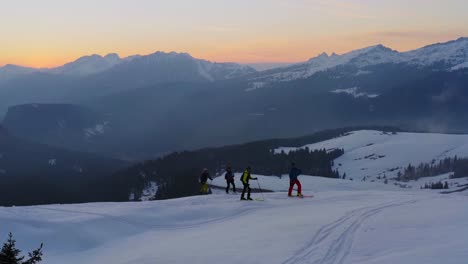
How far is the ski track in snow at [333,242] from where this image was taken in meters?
18.3

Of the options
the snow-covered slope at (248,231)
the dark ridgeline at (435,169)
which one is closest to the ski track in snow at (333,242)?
the snow-covered slope at (248,231)

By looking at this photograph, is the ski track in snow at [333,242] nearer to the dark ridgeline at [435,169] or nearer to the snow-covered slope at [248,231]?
the snow-covered slope at [248,231]

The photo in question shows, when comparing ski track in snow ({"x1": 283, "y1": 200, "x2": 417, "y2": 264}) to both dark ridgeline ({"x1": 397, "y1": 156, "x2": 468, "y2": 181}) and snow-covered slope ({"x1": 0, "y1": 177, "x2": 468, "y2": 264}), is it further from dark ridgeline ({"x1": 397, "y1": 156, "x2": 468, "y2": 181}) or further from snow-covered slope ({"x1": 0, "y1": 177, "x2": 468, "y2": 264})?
dark ridgeline ({"x1": 397, "y1": 156, "x2": 468, "y2": 181})

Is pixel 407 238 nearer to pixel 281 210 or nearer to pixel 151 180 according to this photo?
pixel 281 210

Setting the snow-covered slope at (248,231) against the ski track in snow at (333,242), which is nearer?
the ski track in snow at (333,242)

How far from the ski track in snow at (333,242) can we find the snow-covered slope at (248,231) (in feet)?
0.12

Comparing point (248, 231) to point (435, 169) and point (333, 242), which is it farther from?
point (435, 169)

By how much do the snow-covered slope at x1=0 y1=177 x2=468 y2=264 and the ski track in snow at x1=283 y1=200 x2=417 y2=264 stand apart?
38 millimetres

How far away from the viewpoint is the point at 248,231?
2491 centimetres

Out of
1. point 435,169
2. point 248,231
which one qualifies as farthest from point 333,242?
point 435,169

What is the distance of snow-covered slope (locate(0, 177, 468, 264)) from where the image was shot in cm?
1909

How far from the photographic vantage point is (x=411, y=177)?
610 ft

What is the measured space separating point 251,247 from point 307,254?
3024mm

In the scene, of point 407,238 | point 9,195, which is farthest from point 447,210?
point 9,195
